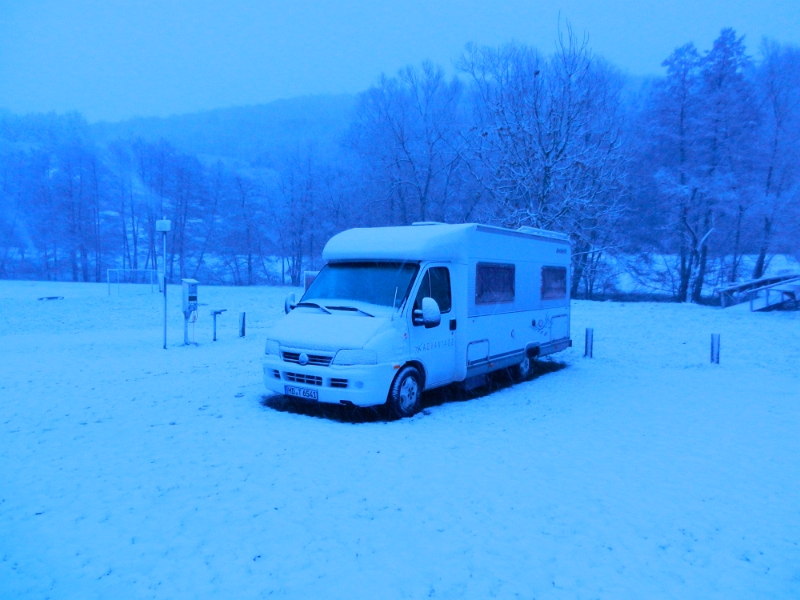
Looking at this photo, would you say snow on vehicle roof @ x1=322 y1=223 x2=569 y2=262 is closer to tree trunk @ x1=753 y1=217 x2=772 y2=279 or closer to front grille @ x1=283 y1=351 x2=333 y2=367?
front grille @ x1=283 y1=351 x2=333 y2=367

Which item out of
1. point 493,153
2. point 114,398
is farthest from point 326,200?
point 114,398

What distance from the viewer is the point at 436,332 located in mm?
8656

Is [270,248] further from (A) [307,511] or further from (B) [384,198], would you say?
(A) [307,511]

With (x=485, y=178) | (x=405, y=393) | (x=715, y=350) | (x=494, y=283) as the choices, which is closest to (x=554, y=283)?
(x=494, y=283)

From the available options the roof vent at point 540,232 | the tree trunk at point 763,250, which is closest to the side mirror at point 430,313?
the roof vent at point 540,232

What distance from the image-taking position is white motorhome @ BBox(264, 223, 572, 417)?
7719 mm

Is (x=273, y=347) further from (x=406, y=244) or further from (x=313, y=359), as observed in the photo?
(x=406, y=244)

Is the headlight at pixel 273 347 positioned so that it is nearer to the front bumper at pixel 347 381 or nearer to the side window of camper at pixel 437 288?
the front bumper at pixel 347 381

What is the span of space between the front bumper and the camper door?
Answer: 72cm

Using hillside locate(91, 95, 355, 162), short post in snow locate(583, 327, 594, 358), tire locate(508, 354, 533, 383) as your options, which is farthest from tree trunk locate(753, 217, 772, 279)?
hillside locate(91, 95, 355, 162)

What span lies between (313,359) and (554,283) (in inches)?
254

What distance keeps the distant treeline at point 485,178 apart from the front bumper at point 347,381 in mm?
12353

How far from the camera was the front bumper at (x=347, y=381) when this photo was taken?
7.55 metres

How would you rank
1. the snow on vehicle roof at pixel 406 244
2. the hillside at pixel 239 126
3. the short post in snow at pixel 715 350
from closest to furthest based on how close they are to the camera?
1. the snow on vehicle roof at pixel 406 244
2. the short post in snow at pixel 715 350
3. the hillside at pixel 239 126
